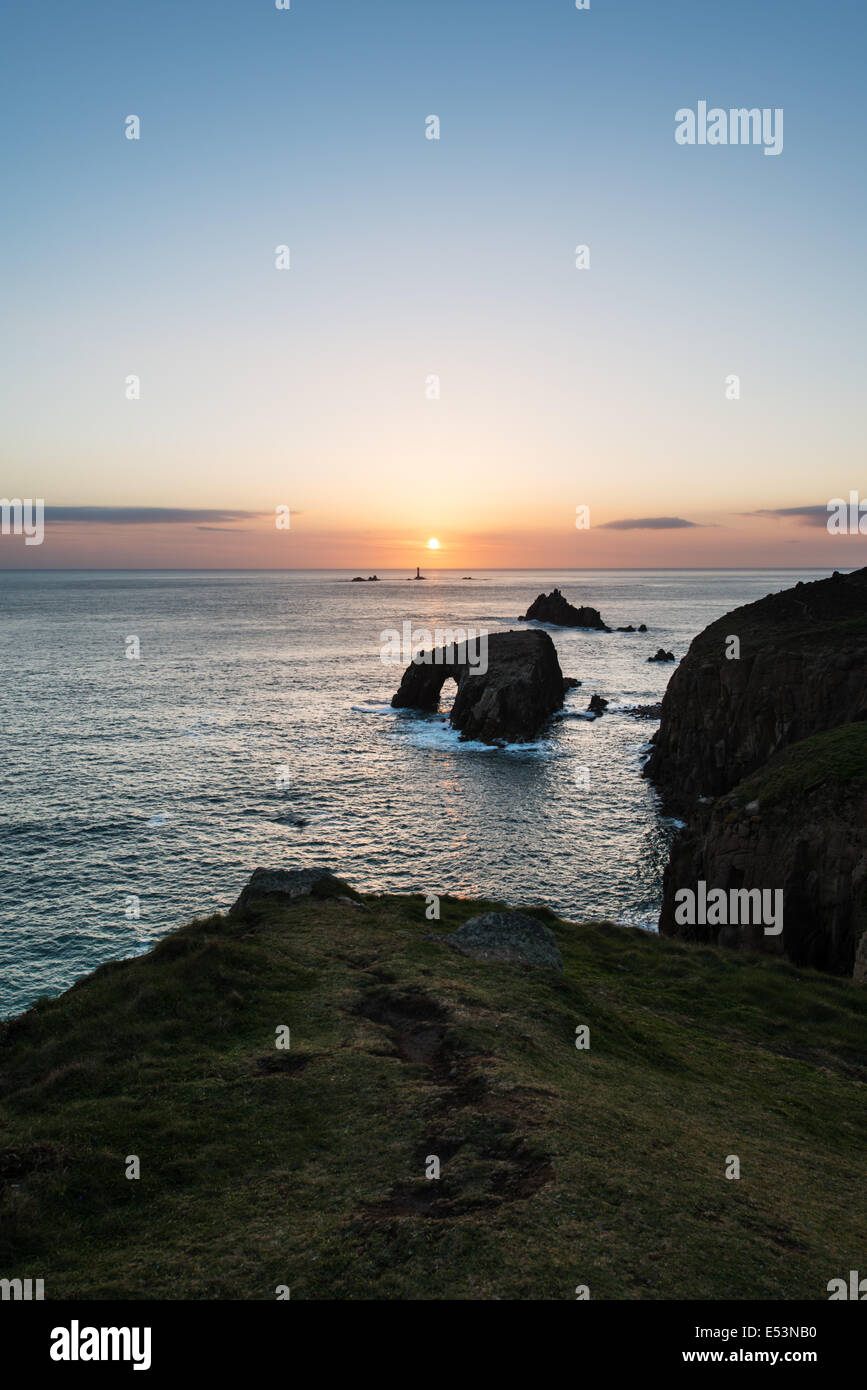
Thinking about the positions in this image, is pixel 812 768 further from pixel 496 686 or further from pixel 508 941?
pixel 496 686

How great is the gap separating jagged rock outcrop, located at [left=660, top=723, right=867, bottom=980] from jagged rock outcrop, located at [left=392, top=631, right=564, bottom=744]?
4564cm

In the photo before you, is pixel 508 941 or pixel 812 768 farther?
pixel 812 768

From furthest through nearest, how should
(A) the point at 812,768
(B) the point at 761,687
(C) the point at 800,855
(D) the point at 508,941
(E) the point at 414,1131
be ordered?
(B) the point at 761,687, (A) the point at 812,768, (C) the point at 800,855, (D) the point at 508,941, (E) the point at 414,1131

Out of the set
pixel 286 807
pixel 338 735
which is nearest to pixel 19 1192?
pixel 286 807

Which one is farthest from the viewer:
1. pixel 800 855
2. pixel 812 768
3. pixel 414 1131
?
pixel 812 768

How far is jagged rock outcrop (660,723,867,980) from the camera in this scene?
30281mm

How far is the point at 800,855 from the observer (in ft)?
104

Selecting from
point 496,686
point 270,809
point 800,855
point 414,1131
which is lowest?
point 270,809

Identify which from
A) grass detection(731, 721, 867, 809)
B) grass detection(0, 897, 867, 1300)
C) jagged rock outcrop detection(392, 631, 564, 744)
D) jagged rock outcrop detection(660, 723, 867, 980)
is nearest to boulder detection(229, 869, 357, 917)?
grass detection(0, 897, 867, 1300)

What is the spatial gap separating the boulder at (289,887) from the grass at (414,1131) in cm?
448

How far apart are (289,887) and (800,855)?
2124cm

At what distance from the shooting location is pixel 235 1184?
43.9 ft

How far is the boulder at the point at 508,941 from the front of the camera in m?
25.2

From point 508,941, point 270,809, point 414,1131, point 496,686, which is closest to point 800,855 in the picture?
point 508,941
